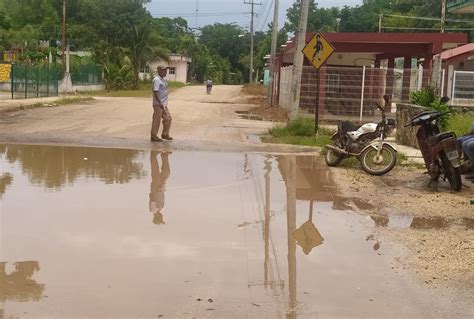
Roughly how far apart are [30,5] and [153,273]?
8038 cm

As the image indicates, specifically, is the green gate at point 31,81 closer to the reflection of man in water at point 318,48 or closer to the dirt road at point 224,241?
the reflection of man in water at point 318,48

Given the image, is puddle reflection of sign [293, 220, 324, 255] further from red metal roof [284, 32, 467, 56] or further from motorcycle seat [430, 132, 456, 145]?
red metal roof [284, 32, 467, 56]

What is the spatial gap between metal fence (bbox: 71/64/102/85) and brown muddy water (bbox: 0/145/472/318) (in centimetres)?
3824

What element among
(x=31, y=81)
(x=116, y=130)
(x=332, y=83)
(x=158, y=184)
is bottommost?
(x=158, y=184)

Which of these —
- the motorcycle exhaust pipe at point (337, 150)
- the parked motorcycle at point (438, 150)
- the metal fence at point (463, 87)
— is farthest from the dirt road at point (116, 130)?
the metal fence at point (463, 87)

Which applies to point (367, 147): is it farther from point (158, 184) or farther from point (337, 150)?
point (158, 184)

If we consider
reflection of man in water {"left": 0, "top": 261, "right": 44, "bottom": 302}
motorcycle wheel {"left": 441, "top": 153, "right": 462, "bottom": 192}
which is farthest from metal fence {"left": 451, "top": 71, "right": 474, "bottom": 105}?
reflection of man in water {"left": 0, "top": 261, "right": 44, "bottom": 302}

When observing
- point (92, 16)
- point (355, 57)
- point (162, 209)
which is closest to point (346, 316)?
point (162, 209)

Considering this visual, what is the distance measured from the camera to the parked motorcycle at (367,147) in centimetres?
1094

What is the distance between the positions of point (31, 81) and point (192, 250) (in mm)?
28842

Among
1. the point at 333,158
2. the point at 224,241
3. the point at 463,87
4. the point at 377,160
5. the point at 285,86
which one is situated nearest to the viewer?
the point at 224,241

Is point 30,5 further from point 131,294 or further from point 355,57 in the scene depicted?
point 131,294

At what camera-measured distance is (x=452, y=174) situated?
372 inches

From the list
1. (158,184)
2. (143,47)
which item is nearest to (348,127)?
(158,184)
